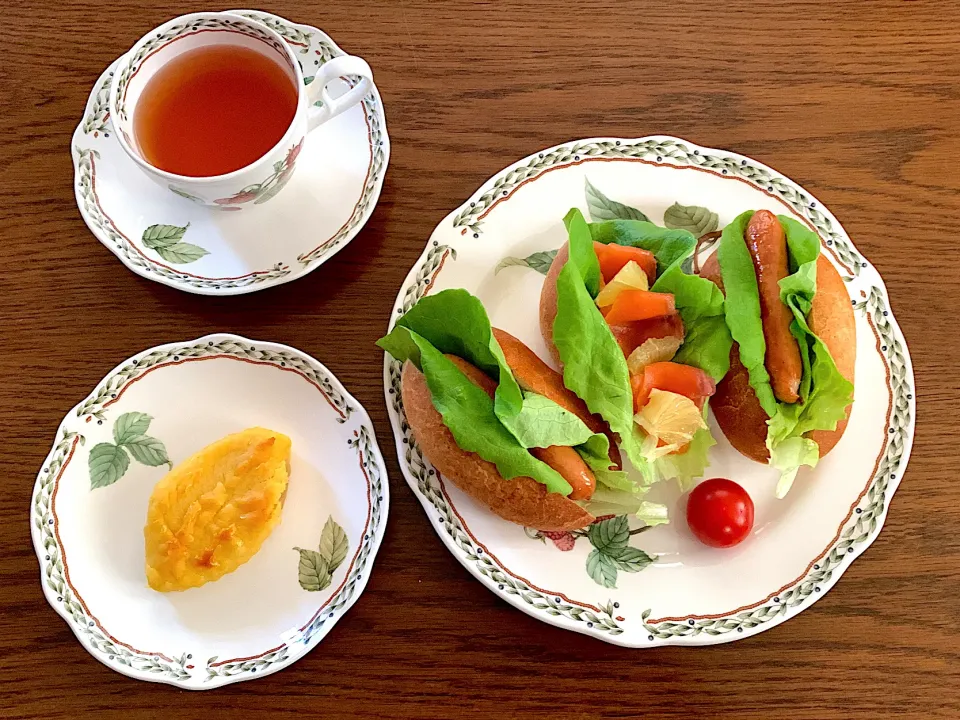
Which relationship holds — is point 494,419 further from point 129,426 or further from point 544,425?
point 129,426

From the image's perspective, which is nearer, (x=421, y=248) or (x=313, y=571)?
(x=313, y=571)

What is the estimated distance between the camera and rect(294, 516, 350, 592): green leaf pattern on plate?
1.25 m

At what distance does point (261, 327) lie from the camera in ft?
4.51

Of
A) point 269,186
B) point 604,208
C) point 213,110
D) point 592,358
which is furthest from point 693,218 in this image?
point 213,110

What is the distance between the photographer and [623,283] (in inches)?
48.1

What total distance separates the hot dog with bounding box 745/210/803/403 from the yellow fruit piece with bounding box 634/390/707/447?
141 mm

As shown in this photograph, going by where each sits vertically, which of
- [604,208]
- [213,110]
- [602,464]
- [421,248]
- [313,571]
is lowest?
[313,571]

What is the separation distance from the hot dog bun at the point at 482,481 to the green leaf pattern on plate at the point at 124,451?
454mm

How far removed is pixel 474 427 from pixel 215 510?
→ 17.7 inches

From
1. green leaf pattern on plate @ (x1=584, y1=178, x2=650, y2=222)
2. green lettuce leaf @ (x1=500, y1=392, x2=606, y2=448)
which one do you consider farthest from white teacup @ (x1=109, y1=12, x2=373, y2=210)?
green lettuce leaf @ (x1=500, y1=392, x2=606, y2=448)

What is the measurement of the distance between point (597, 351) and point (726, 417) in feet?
0.87

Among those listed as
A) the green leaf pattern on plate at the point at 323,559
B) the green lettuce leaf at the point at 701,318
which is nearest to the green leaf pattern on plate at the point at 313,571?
the green leaf pattern on plate at the point at 323,559

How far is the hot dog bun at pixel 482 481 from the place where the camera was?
3.84 ft

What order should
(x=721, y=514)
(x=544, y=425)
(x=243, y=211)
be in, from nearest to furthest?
(x=544, y=425) < (x=721, y=514) < (x=243, y=211)
